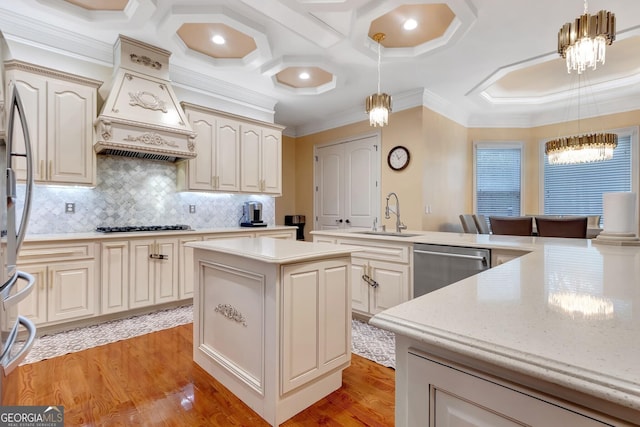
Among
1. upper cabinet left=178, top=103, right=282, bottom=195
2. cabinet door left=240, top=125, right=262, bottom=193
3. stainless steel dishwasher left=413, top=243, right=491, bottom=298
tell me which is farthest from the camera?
cabinet door left=240, top=125, right=262, bottom=193

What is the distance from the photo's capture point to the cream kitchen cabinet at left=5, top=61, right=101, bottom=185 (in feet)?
9.35

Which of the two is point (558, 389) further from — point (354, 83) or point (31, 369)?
point (354, 83)

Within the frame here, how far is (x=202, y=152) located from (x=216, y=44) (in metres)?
1.31

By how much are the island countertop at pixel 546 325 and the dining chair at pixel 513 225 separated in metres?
2.69

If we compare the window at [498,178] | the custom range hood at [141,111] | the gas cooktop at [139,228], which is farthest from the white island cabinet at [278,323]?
the window at [498,178]

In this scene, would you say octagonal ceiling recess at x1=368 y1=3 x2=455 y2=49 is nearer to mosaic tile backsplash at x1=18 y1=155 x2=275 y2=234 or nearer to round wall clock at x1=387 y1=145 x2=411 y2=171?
round wall clock at x1=387 y1=145 x2=411 y2=171

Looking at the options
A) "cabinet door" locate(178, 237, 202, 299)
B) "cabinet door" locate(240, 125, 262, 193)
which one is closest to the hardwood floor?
"cabinet door" locate(178, 237, 202, 299)

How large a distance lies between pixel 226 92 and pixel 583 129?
5.78 metres

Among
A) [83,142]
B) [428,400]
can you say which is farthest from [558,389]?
[83,142]

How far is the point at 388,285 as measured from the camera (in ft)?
9.39

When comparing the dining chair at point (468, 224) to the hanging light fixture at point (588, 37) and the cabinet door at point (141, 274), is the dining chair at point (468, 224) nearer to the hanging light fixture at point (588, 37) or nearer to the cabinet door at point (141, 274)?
the hanging light fixture at point (588, 37)

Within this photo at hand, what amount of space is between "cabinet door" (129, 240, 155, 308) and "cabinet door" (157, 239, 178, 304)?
0.17ft

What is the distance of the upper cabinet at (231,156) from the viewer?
3982 millimetres

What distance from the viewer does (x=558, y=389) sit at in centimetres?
51
